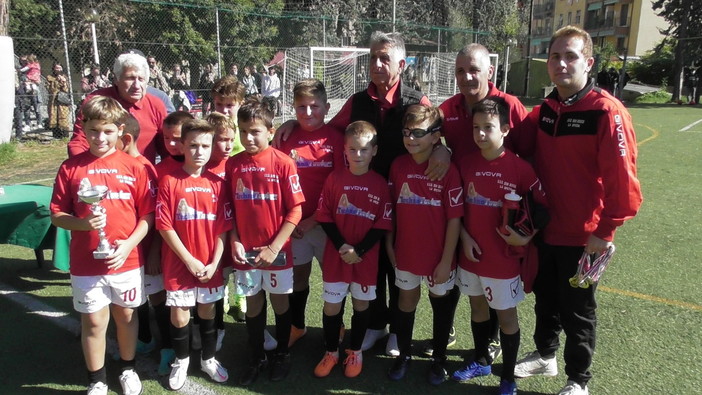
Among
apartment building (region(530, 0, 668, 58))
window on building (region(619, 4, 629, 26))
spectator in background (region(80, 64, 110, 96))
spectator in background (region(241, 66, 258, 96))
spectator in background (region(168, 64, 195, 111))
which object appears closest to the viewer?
spectator in background (region(80, 64, 110, 96))

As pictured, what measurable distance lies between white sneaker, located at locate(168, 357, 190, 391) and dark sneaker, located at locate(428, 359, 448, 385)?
1538mm

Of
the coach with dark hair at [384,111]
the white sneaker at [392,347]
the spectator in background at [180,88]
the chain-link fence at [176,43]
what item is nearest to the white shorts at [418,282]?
the coach with dark hair at [384,111]

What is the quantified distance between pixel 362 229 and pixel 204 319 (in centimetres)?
114

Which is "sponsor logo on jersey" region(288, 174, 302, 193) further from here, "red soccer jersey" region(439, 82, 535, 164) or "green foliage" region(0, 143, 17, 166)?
"green foliage" region(0, 143, 17, 166)

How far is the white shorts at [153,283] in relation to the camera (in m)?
3.31

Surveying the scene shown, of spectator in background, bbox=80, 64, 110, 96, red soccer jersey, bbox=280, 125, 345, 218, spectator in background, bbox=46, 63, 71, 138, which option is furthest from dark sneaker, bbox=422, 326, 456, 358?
spectator in background, bbox=46, 63, 71, 138

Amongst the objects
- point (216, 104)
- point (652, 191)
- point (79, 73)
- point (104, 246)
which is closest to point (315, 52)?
point (79, 73)

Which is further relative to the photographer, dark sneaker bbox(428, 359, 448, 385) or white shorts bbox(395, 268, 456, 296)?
dark sneaker bbox(428, 359, 448, 385)

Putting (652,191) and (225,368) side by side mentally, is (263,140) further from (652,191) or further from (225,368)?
(652,191)

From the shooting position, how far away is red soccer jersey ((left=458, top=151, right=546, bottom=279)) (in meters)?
2.92

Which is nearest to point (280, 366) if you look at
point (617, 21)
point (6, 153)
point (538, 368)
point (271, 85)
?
point (538, 368)

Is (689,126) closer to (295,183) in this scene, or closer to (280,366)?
(295,183)

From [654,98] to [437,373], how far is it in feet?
108

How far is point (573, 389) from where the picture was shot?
3.02 metres
